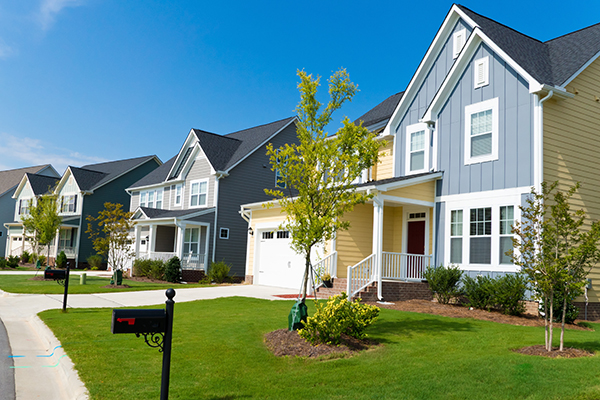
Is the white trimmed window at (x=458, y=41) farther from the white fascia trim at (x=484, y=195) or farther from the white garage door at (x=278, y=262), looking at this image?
the white garage door at (x=278, y=262)

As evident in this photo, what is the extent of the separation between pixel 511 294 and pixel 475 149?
4.75m

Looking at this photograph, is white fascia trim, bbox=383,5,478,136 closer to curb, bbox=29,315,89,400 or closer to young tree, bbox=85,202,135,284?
young tree, bbox=85,202,135,284

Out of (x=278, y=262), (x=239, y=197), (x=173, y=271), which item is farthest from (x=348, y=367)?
(x=239, y=197)

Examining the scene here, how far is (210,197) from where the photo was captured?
1085 inches

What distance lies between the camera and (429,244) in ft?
53.1

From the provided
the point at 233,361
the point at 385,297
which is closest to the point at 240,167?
the point at 385,297

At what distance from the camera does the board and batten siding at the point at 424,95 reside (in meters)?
17.3

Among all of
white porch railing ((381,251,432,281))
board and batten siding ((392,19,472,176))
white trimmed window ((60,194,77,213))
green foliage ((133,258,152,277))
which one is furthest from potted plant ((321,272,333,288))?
white trimmed window ((60,194,77,213))

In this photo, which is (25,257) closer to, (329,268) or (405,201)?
(329,268)

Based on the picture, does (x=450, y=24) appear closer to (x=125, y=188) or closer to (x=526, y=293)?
(x=526, y=293)

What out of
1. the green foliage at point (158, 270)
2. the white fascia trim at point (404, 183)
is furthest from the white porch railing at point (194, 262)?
the white fascia trim at point (404, 183)

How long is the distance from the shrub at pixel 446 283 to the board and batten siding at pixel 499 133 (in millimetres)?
2572

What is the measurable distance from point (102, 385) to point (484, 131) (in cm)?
1261

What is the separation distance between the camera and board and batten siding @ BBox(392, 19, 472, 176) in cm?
1727
